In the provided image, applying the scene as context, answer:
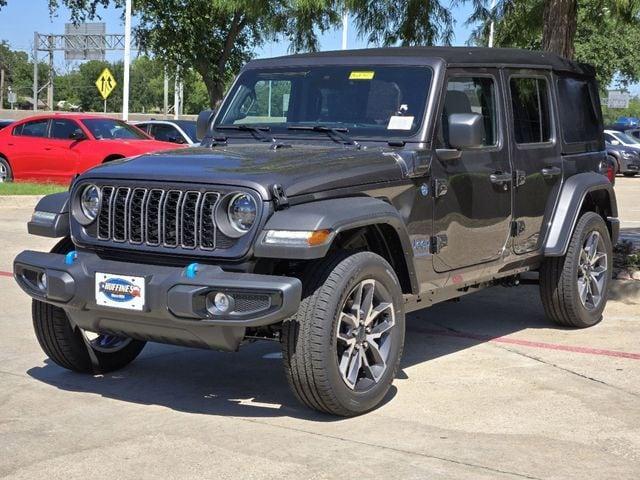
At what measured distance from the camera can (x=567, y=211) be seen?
752 cm

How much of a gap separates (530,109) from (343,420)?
2.91 m

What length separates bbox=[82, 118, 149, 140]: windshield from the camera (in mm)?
19594

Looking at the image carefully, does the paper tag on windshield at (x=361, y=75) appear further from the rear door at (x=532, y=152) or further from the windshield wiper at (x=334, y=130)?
the rear door at (x=532, y=152)

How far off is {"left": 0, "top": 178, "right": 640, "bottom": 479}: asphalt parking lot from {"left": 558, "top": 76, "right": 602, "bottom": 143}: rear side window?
1453 mm

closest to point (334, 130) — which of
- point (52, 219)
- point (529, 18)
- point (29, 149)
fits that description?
point (52, 219)

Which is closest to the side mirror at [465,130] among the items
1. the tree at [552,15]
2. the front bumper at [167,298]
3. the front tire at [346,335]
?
the front tire at [346,335]

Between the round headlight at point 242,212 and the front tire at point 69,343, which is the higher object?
the round headlight at point 242,212

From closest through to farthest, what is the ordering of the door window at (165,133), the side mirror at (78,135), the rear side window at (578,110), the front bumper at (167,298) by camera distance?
the front bumper at (167,298) → the rear side window at (578,110) → the side mirror at (78,135) → the door window at (165,133)

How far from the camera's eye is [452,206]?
644cm

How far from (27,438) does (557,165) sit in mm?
4126

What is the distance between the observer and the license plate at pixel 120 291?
534cm

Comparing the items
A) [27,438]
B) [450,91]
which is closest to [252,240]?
[27,438]

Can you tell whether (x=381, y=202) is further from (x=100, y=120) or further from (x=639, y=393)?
(x=100, y=120)

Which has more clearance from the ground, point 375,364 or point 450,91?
point 450,91
